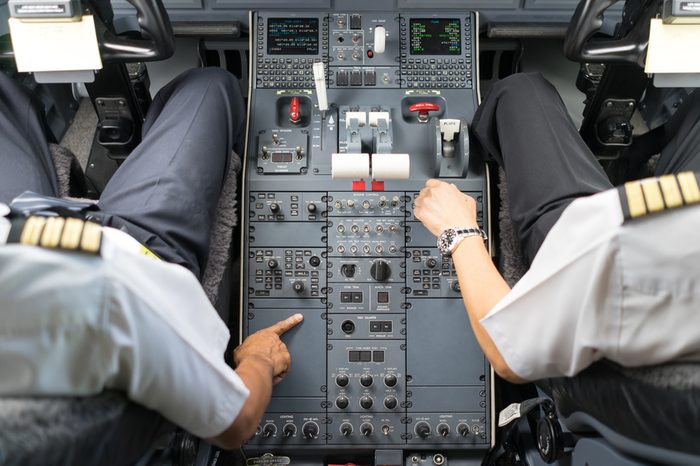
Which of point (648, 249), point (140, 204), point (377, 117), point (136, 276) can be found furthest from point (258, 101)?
point (648, 249)

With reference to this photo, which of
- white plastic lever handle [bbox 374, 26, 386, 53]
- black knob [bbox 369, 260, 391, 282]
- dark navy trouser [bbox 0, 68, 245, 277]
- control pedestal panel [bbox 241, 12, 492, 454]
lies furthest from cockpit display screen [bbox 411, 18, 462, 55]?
black knob [bbox 369, 260, 391, 282]

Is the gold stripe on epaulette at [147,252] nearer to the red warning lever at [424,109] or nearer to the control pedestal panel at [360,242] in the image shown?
the control pedestal panel at [360,242]

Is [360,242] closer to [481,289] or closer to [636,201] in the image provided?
[481,289]

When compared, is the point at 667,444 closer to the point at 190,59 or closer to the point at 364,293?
the point at 364,293

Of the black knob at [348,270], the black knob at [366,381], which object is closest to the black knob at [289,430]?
the black knob at [366,381]

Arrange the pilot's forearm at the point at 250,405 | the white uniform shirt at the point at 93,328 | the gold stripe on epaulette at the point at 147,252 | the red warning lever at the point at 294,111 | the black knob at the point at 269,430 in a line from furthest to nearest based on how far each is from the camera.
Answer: the red warning lever at the point at 294,111 → the black knob at the point at 269,430 → the gold stripe on epaulette at the point at 147,252 → the pilot's forearm at the point at 250,405 → the white uniform shirt at the point at 93,328

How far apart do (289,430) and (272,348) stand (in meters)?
0.28

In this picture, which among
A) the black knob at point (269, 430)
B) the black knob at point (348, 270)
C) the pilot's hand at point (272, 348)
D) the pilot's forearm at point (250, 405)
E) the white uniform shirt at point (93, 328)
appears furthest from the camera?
the black knob at point (348, 270)

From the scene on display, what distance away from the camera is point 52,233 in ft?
3.09

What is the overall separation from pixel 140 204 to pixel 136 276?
23.9 inches

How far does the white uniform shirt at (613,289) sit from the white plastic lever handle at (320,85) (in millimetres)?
1094

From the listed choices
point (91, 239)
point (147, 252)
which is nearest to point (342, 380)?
point (147, 252)

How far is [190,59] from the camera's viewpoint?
2.43 m

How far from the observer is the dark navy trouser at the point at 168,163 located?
1.54 metres
